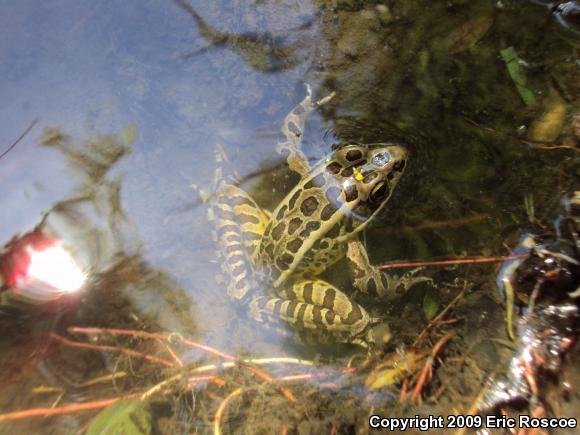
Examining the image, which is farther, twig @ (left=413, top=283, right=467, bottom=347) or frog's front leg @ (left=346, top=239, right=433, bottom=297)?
frog's front leg @ (left=346, top=239, right=433, bottom=297)

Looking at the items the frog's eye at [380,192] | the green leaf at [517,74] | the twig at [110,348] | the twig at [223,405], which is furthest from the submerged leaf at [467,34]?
the twig at [110,348]

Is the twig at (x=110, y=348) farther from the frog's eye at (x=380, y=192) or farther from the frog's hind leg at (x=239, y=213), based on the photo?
the frog's eye at (x=380, y=192)

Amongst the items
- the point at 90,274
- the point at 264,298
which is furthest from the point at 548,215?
the point at 90,274

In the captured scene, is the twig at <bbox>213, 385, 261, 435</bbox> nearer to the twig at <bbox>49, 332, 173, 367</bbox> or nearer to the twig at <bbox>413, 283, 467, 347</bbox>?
the twig at <bbox>49, 332, 173, 367</bbox>

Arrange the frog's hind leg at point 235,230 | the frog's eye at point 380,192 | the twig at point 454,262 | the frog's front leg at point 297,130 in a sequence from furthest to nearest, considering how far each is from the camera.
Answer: the frog's front leg at point 297,130, the frog's hind leg at point 235,230, the frog's eye at point 380,192, the twig at point 454,262

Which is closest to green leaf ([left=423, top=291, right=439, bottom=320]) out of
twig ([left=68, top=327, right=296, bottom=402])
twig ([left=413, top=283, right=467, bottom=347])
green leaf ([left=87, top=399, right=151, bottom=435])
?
twig ([left=413, top=283, right=467, bottom=347])

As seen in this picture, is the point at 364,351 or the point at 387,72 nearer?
the point at 364,351

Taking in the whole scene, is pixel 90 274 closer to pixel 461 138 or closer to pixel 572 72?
pixel 461 138
